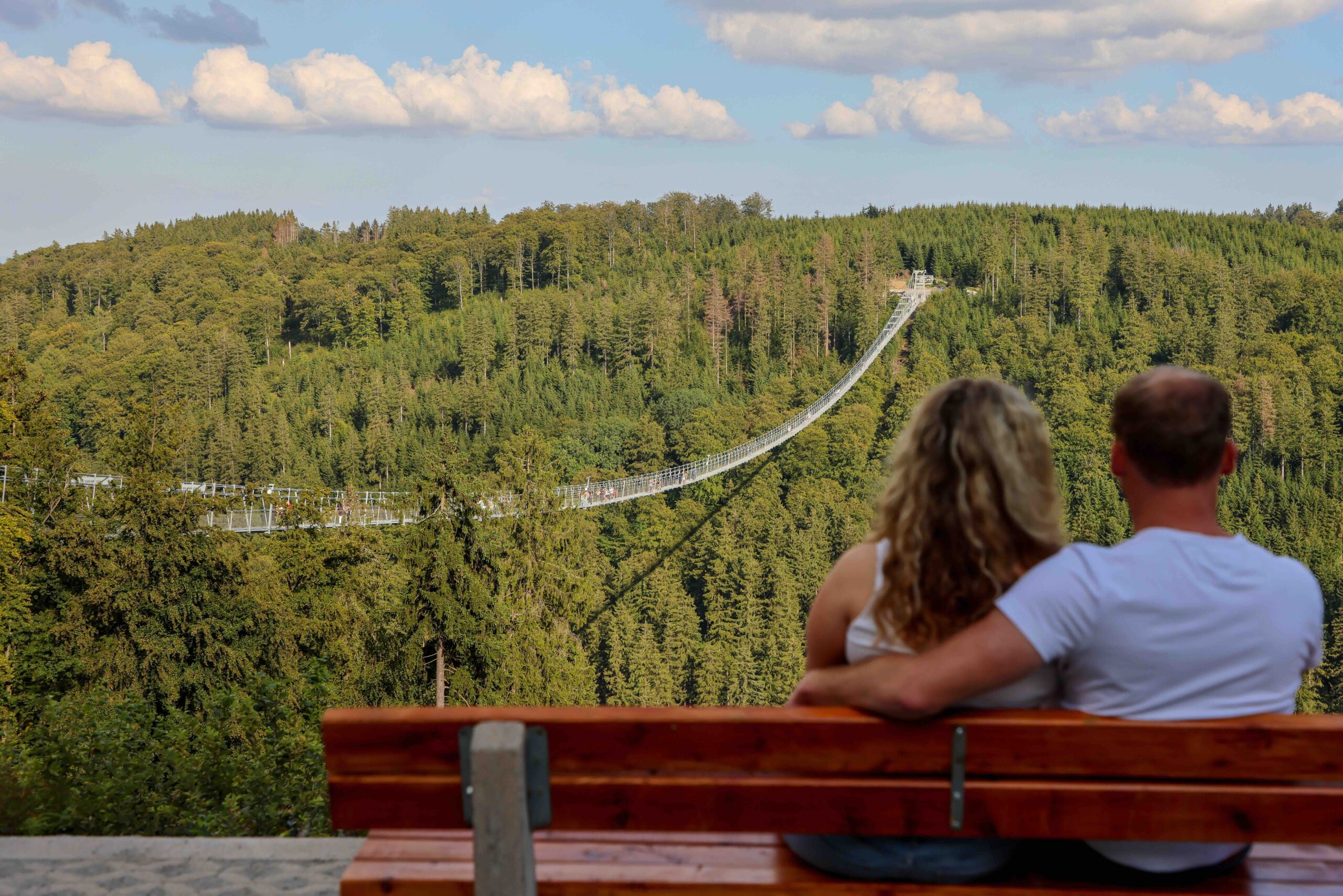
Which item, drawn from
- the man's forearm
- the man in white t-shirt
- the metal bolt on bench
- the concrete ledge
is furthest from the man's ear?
the concrete ledge

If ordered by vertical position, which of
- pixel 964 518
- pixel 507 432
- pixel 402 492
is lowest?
pixel 402 492

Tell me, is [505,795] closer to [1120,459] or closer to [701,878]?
[701,878]

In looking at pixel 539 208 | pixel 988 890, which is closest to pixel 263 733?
pixel 988 890

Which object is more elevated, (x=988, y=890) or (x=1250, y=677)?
(x=1250, y=677)

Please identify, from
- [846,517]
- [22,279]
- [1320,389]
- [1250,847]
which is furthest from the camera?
[22,279]

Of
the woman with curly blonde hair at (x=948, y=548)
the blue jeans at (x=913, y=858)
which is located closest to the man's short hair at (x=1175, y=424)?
the woman with curly blonde hair at (x=948, y=548)

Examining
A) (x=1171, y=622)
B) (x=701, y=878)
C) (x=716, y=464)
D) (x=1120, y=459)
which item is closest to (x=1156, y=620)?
(x=1171, y=622)

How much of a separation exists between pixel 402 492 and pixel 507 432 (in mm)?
23251

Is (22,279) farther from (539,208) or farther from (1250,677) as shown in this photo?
(1250,677)

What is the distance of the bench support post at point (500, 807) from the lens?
5.09 feet

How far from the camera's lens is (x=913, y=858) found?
1.65 metres

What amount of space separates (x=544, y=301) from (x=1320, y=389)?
49.0 m

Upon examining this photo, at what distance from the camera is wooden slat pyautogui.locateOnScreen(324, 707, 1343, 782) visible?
4.99 ft

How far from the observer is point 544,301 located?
8575 centimetres
